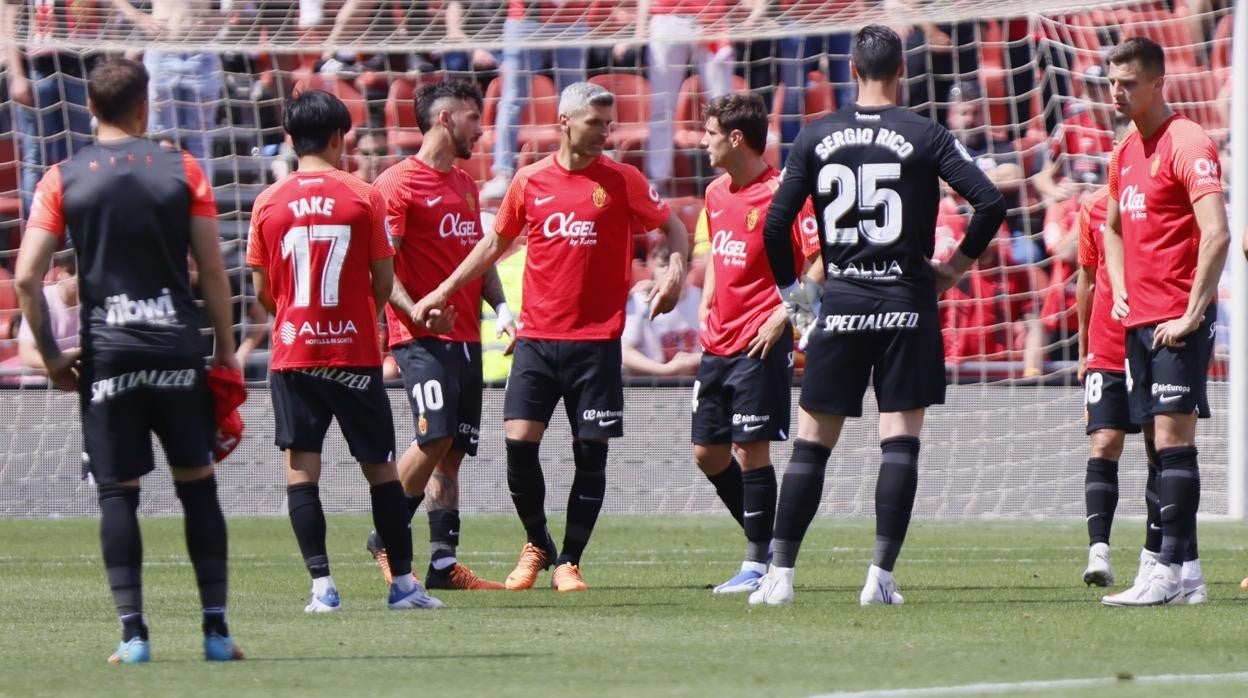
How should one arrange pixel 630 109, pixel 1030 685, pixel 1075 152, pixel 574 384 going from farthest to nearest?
1. pixel 630 109
2. pixel 1075 152
3. pixel 574 384
4. pixel 1030 685

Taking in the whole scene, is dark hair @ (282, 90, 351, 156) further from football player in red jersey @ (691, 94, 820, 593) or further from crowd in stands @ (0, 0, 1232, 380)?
crowd in stands @ (0, 0, 1232, 380)

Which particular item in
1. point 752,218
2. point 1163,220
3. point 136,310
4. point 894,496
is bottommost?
point 894,496

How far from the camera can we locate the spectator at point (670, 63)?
48.3 feet

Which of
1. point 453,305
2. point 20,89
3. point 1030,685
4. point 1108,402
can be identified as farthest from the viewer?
point 20,89

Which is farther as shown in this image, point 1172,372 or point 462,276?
point 462,276

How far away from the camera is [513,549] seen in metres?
11.6

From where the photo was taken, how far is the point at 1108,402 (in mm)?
9188

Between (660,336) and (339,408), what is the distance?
7445 millimetres

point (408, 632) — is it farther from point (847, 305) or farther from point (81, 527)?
point (81, 527)

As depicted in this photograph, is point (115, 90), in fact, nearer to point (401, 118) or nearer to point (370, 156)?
point (370, 156)

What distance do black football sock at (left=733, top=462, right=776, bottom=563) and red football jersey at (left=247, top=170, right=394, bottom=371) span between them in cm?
199

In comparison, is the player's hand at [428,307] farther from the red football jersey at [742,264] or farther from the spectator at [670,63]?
the spectator at [670,63]

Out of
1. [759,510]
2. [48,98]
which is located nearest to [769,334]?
[759,510]

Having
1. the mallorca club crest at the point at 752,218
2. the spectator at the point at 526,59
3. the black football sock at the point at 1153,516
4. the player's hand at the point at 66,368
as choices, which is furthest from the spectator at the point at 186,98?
the player's hand at the point at 66,368
